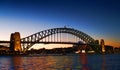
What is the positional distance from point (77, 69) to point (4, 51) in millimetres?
84930

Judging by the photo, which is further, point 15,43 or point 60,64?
point 15,43

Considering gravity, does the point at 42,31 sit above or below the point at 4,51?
above

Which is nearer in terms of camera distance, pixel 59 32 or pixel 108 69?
pixel 108 69

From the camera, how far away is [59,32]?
464 ft

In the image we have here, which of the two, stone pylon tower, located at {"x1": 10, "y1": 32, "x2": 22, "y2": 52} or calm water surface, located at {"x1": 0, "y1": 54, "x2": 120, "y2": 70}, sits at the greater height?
stone pylon tower, located at {"x1": 10, "y1": 32, "x2": 22, "y2": 52}

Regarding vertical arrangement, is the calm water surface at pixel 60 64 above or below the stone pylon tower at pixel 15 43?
below

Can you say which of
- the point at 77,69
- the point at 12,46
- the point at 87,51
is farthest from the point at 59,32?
the point at 77,69

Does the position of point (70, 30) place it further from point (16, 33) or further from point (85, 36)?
point (16, 33)

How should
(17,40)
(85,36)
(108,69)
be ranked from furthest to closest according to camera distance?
(85,36) < (17,40) < (108,69)

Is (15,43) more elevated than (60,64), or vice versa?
(15,43)

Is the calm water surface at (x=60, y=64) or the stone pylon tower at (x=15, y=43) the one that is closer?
the calm water surface at (x=60, y=64)

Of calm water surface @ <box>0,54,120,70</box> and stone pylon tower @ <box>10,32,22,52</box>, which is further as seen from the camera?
stone pylon tower @ <box>10,32,22,52</box>

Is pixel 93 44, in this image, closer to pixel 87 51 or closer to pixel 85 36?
pixel 85 36

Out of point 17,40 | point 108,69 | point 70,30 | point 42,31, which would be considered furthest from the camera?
point 70,30
